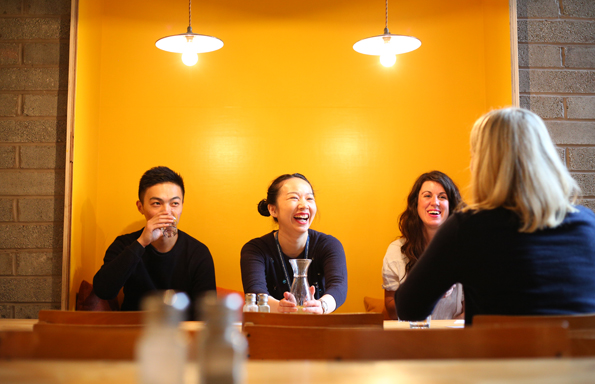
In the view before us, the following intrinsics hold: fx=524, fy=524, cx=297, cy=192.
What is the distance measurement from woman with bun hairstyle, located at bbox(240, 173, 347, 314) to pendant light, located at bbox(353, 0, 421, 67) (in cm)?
84

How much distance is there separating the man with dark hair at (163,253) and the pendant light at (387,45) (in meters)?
1.37

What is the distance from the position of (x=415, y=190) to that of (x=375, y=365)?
228cm

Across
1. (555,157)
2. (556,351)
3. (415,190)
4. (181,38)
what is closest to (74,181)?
(181,38)

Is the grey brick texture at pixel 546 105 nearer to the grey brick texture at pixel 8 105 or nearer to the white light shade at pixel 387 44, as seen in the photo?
the white light shade at pixel 387 44

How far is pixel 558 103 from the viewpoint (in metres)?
3.37

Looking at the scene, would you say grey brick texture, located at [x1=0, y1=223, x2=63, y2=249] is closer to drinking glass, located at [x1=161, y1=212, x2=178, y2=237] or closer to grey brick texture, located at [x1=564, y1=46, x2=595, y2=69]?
drinking glass, located at [x1=161, y1=212, x2=178, y2=237]

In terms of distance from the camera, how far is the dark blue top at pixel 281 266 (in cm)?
276

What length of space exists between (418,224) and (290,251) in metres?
0.80

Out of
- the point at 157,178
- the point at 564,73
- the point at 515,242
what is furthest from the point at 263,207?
the point at 564,73

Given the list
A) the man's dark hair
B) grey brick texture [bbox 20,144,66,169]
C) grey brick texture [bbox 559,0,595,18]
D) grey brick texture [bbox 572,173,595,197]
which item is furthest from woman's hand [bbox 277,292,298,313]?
grey brick texture [bbox 559,0,595,18]

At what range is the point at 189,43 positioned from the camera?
9.29ft

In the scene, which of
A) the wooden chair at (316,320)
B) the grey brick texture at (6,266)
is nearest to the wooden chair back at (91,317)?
the wooden chair at (316,320)

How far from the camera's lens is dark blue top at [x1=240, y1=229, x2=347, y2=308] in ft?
9.04

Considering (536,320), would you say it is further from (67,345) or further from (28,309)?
(28,309)
